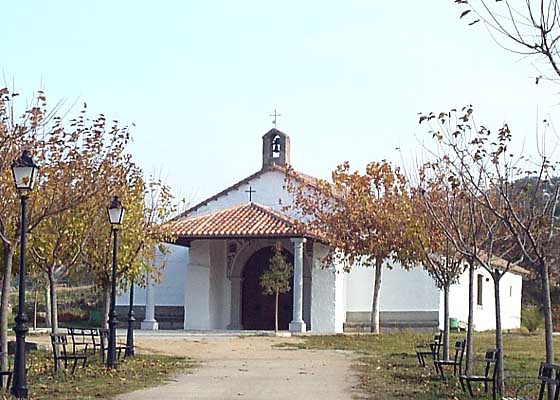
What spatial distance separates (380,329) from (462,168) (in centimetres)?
2149

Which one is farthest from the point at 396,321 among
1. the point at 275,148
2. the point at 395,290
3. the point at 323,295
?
the point at 275,148

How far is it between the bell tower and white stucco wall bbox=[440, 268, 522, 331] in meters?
8.81

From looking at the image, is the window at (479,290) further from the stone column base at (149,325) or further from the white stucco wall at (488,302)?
the stone column base at (149,325)

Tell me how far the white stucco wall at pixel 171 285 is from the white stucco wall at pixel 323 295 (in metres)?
6.61

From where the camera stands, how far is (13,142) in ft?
54.4

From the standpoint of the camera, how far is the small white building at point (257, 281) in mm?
35031

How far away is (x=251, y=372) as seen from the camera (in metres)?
19.2

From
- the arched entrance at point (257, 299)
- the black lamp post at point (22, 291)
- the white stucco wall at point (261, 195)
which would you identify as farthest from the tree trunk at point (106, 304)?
the white stucco wall at point (261, 195)

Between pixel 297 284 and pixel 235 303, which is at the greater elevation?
pixel 297 284

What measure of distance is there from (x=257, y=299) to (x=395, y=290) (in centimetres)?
544

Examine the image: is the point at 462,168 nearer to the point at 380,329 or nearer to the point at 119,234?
the point at 119,234

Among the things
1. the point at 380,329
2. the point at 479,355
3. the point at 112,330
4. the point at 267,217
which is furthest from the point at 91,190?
the point at 380,329

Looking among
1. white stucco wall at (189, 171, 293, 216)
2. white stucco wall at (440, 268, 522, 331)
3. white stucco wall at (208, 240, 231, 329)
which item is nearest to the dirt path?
white stucco wall at (208, 240, 231, 329)

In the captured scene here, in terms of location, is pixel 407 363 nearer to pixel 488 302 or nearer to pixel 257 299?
pixel 257 299
